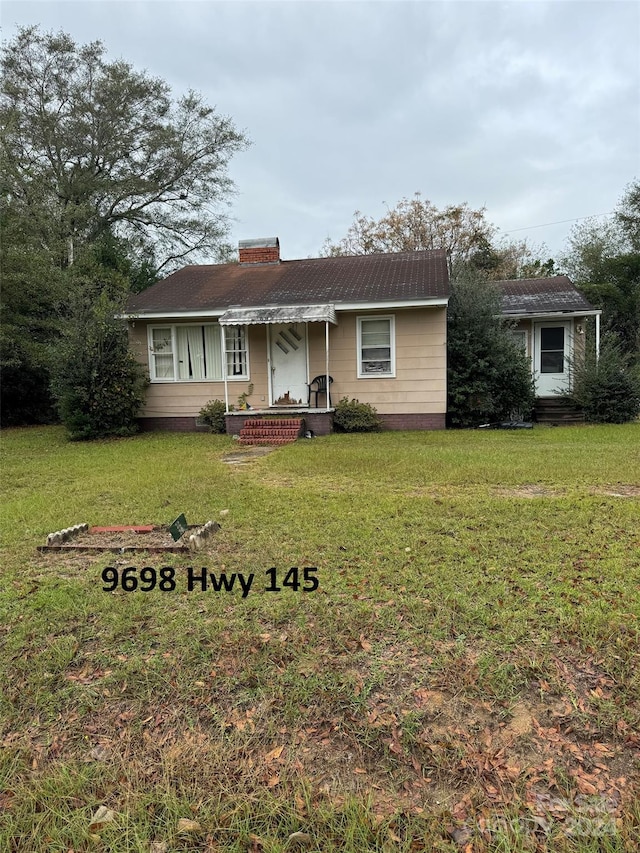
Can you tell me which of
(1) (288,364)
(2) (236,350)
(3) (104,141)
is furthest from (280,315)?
(3) (104,141)

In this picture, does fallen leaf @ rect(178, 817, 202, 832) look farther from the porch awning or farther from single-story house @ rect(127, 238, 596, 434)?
the porch awning

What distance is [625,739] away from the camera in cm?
193

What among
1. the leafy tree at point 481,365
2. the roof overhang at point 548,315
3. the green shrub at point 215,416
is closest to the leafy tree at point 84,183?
the green shrub at point 215,416

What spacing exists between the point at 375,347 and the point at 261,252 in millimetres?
5624

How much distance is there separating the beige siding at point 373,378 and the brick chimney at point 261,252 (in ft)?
12.4

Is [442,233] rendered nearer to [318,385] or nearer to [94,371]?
[318,385]

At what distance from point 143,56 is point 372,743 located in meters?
25.6

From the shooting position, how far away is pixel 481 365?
11.9 metres

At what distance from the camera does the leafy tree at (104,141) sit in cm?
1912

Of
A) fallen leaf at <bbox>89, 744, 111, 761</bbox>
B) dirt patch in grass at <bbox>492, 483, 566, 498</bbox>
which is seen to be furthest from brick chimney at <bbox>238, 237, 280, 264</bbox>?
fallen leaf at <bbox>89, 744, 111, 761</bbox>

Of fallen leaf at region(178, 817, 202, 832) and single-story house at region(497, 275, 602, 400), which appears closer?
fallen leaf at region(178, 817, 202, 832)

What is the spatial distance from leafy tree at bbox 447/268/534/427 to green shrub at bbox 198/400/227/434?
5539 millimetres

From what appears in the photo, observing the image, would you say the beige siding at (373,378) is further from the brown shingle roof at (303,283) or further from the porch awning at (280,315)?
the porch awning at (280,315)

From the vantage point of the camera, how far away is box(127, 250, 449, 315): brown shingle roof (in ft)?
39.5
